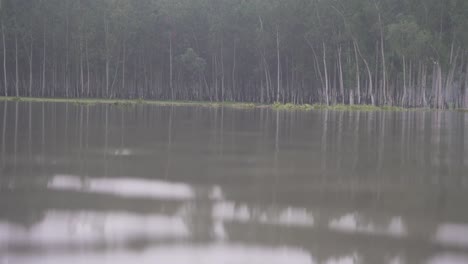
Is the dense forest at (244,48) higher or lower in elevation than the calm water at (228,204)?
higher

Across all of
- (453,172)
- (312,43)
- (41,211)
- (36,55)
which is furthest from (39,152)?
(36,55)

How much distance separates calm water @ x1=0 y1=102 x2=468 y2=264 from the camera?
250 inches

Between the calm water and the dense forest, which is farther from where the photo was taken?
the dense forest

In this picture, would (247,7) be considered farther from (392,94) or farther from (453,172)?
(453,172)

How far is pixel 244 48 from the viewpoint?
220 feet

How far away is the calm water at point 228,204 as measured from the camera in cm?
634

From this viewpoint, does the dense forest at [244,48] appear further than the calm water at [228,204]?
Yes

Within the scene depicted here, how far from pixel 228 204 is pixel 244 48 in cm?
5931

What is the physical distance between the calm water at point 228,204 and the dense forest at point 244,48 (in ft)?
128

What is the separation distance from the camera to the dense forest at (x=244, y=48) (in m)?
54.0

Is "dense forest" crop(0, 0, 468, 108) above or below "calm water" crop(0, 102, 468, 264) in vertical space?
above

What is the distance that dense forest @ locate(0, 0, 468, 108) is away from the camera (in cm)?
5403

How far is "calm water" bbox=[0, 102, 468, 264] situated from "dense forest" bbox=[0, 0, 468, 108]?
128 feet

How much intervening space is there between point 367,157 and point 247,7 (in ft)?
164
